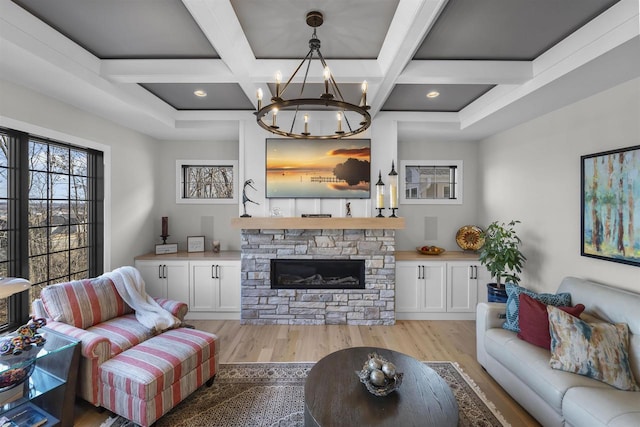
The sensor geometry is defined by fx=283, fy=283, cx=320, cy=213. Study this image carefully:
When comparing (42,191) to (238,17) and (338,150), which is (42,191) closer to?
(238,17)

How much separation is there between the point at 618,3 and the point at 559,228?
1999 mm

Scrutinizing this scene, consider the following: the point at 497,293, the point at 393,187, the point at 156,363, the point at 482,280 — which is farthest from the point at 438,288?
the point at 156,363

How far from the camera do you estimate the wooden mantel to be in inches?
141

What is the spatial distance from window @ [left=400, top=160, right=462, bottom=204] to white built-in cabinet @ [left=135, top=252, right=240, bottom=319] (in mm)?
2843

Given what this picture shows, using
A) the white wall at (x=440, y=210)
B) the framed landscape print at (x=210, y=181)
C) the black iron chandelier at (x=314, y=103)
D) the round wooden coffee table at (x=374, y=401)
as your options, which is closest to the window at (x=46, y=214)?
the framed landscape print at (x=210, y=181)

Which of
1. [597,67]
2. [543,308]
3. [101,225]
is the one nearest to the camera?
[597,67]

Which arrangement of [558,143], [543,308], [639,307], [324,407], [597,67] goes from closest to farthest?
[324,407], [639,307], [597,67], [543,308], [558,143]

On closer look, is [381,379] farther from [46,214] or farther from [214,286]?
[46,214]

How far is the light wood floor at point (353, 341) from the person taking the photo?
2.86 meters

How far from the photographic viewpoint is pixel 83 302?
2.44m

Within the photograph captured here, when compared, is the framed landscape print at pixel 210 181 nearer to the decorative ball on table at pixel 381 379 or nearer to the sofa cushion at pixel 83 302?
the sofa cushion at pixel 83 302

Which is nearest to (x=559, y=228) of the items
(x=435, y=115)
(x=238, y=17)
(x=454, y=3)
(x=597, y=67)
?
(x=597, y=67)

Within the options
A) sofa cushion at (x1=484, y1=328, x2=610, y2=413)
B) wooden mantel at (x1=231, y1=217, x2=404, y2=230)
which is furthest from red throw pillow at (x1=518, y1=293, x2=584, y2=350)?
wooden mantel at (x1=231, y1=217, x2=404, y2=230)

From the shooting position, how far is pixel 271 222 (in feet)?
11.8
